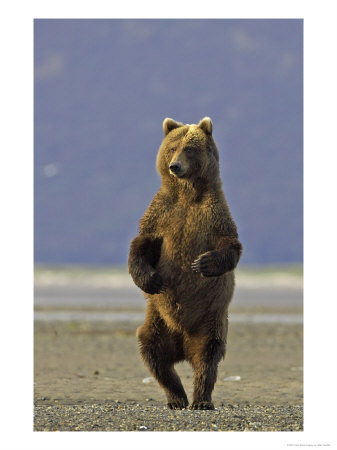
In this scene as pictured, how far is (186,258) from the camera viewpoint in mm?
7152

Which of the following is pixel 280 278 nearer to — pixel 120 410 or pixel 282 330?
pixel 282 330

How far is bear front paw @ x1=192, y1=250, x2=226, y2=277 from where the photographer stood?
6.81m

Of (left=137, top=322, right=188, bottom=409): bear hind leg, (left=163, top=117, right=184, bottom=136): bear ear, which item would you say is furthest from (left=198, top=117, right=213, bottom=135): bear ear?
(left=137, top=322, right=188, bottom=409): bear hind leg

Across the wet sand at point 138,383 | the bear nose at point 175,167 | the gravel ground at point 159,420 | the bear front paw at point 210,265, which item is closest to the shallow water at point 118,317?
the wet sand at point 138,383

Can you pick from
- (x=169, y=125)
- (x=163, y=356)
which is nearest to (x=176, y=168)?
(x=169, y=125)

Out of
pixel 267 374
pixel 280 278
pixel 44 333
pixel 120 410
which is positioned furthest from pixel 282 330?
pixel 280 278

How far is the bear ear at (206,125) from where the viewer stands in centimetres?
738

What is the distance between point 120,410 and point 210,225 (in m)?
2.13

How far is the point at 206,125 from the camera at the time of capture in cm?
739

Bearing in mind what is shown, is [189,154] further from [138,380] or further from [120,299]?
[120,299]

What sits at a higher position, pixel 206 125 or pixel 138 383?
pixel 206 125

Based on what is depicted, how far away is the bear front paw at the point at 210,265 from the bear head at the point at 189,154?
78 cm

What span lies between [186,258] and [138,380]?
530cm

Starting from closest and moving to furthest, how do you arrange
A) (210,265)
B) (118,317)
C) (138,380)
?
(210,265) < (138,380) < (118,317)
